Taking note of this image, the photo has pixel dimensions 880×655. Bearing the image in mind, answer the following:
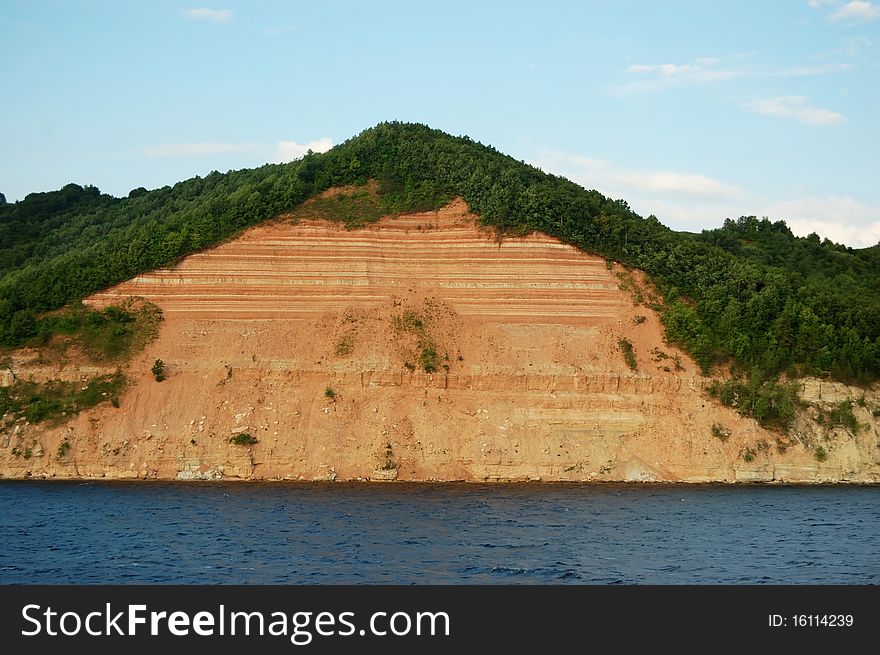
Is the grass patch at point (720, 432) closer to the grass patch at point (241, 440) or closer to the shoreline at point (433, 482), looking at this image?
the shoreline at point (433, 482)

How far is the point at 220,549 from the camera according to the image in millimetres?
36000

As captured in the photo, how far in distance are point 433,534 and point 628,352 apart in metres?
20.5

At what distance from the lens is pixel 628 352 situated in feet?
181

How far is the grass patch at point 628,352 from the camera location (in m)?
54.5

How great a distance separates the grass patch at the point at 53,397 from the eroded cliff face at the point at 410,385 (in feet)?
2.25

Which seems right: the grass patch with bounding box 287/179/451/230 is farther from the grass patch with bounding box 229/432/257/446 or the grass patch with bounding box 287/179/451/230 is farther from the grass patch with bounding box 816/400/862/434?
the grass patch with bounding box 816/400/862/434

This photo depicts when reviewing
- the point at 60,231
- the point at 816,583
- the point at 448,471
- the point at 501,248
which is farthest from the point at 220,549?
the point at 60,231

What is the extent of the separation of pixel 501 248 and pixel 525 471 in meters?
15.4

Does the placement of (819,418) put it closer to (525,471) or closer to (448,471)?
(525,471)

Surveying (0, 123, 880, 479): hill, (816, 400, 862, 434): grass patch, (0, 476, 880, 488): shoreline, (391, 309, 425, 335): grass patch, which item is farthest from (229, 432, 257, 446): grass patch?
(816, 400, 862, 434): grass patch

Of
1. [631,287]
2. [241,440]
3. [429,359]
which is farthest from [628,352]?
[241,440]

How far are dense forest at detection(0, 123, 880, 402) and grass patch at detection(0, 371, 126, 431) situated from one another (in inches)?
157

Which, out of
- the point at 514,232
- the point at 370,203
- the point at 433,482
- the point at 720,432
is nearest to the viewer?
the point at 433,482

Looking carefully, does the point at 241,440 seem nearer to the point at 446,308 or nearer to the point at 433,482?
the point at 433,482
